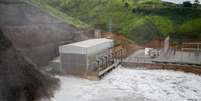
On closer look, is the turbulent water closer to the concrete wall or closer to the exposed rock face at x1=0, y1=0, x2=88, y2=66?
the concrete wall

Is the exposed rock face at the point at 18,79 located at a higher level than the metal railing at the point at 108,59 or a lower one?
higher

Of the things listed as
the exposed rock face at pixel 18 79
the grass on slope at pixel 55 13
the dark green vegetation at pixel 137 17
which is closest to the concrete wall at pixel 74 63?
the exposed rock face at pixel 18 79

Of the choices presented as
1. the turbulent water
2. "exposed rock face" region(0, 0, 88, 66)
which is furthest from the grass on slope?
the turbulent water

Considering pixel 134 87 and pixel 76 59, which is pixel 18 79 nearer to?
pixel 76 59

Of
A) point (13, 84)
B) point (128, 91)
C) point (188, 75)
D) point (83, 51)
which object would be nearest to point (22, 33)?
point (83, 51)

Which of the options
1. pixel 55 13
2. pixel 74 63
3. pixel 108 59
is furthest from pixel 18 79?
pixel 55 13

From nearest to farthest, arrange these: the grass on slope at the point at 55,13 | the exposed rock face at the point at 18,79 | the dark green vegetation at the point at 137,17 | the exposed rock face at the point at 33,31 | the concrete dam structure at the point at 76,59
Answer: the exposed rock face at the point at 18,79 < the concrete dam structure at the point at 76,59 < the exposed rock face at the point at 33,31 < the grass on slope at the point at 55,13 < the dark green vegetation at the point at 137,17

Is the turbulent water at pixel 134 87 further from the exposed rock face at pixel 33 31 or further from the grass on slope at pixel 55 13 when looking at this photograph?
the grass on slope at pixel 55 13
